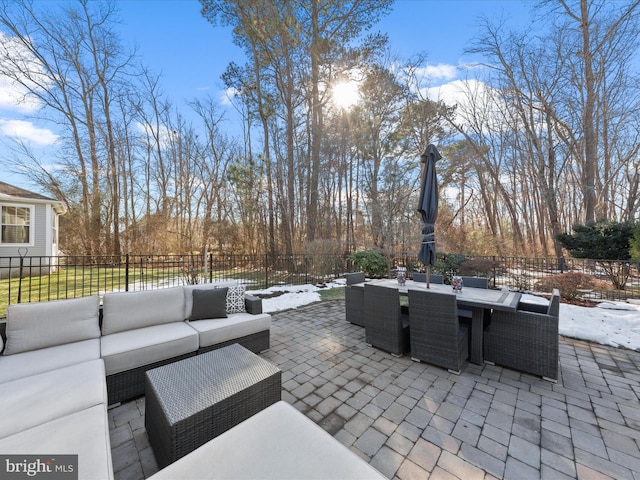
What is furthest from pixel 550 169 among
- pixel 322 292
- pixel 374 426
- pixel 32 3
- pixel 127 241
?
pixel 32 3

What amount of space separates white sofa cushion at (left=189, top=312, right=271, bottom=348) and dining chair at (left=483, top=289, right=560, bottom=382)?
266 centimetres

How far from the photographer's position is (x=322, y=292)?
22.5 ft

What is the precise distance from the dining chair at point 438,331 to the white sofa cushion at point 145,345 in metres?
2.43

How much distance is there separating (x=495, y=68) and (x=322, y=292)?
449 inches

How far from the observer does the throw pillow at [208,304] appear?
3081mm

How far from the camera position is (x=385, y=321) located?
3086 millimetres

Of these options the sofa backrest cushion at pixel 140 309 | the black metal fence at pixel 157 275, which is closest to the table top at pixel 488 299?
the sofa backrest cushion at pixel 140 309

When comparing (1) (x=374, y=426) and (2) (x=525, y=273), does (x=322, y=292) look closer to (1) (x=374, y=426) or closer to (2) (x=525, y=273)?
(1) (x=374, y=426)

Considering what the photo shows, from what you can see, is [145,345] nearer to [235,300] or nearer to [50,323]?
[50,323]

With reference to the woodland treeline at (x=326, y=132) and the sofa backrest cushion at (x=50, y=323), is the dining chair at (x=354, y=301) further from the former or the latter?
the woodland treeline at (x=326, y=132)

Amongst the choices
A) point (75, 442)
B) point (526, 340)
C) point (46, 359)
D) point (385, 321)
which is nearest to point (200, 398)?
point (75, 442)

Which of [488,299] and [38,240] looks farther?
[38,240]

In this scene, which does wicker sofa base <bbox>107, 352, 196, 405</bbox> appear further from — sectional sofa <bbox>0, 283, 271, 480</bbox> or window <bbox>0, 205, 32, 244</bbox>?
window <bbox>0, 205, 32, 244</bbox>

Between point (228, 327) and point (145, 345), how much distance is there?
0.79m
